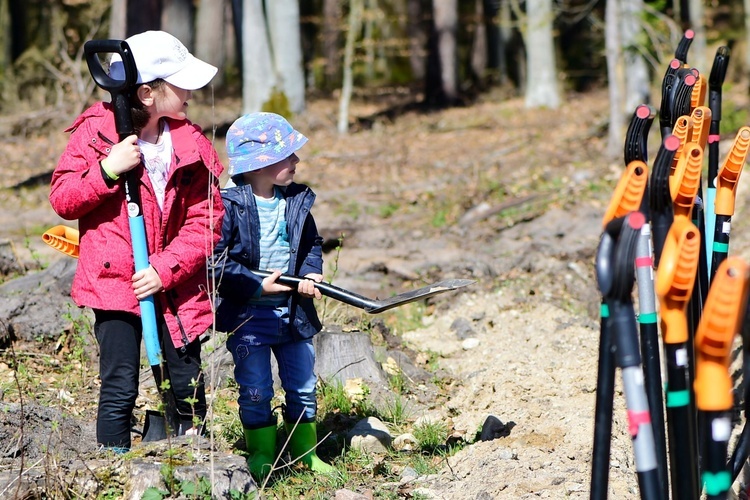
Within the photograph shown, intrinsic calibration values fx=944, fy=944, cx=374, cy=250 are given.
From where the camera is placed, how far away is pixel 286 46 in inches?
675

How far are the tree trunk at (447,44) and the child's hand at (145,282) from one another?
1952 centimetres

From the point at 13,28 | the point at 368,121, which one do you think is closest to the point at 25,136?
the point at 368,121

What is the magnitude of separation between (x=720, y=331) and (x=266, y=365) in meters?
2.22

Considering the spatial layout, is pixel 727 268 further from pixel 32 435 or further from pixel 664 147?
pixel 32 435

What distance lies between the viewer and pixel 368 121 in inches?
776

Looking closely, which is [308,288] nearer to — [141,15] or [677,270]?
[677,270]

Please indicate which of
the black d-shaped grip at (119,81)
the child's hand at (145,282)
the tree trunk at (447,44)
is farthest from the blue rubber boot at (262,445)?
the tree trunk at (447,44)

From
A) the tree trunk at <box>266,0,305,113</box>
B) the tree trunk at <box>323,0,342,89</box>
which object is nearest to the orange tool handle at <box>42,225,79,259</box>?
the tree trunk at <box>266,0,305,113</box>

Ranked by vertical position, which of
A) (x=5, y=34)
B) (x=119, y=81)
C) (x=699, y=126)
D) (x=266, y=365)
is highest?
(x=5, y=34)

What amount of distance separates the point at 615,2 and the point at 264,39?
7.02 metres

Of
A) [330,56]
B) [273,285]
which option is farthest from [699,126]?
[330,56]

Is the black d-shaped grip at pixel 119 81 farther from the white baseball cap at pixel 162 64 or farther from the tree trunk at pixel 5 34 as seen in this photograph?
the tree trunk at pixel 5 34

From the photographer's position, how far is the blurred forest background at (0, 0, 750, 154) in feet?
44.1

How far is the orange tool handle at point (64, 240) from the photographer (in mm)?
3750
